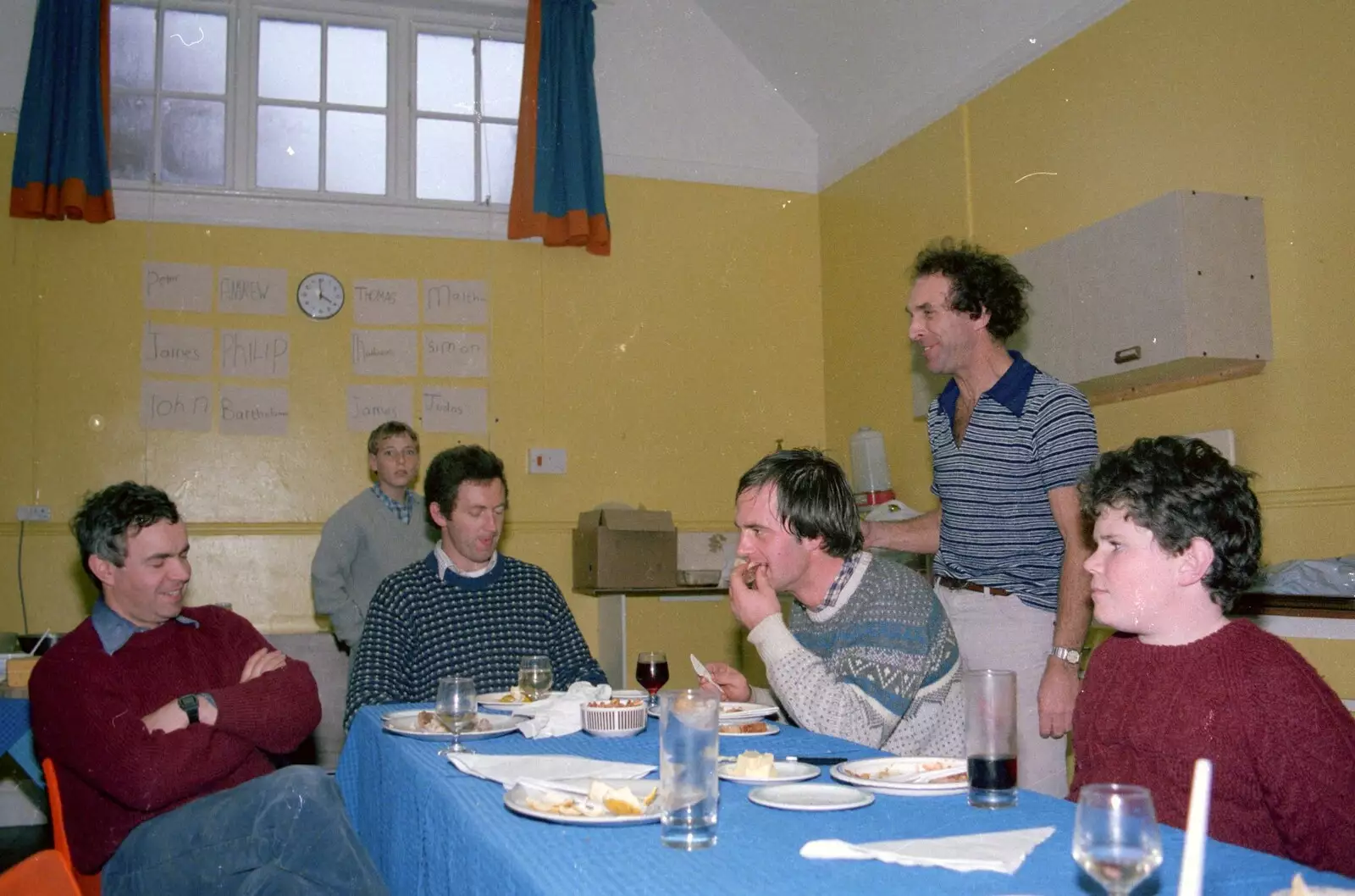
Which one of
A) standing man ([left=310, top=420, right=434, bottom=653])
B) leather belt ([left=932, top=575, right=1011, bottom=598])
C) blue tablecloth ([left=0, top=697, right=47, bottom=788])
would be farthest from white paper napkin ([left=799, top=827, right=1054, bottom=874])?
standing man ([left=310, top=420, right=434, bottom=653])

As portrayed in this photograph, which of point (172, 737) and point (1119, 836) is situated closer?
point (1119, 836)

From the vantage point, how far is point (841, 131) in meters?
5.79

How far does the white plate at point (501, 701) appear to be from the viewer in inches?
91.4

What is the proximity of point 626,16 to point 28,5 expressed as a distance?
8.63 feet

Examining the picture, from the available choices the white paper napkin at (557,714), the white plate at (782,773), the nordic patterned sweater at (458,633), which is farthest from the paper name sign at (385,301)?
the white plate at (782,773)

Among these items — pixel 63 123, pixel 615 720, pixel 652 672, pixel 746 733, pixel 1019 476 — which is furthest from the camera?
pixel 63 123

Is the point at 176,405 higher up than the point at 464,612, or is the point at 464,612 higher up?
the point at 176,405

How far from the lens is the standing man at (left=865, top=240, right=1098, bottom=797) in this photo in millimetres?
2582

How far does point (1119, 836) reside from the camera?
0.95 metres

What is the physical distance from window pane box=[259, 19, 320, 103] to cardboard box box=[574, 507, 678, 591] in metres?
2.41

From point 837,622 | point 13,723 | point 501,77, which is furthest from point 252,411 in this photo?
point 837,622

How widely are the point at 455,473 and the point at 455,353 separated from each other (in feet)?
8.45

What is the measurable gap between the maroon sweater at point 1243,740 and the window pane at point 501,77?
475 cm

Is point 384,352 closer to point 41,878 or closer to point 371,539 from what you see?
point 371,539
